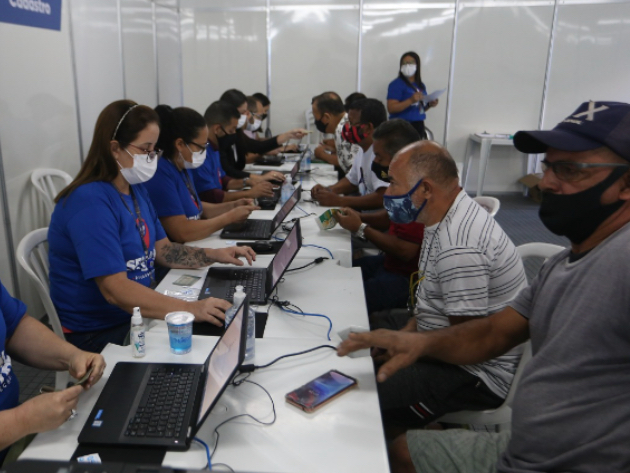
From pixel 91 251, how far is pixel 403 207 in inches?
44.2

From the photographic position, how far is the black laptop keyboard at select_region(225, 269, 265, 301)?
1958 mm

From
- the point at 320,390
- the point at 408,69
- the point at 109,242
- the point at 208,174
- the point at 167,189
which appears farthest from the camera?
the point at 408,69

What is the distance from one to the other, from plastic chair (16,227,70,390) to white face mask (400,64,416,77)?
5.21 metres

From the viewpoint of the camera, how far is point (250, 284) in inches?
80.6

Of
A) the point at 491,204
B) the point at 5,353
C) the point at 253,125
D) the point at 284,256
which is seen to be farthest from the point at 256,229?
the point at 253,125

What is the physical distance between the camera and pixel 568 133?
3.94 feet

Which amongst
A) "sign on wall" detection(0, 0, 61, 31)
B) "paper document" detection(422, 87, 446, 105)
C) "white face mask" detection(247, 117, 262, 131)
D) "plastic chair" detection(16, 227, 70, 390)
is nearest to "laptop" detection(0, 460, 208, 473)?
"plastic chair" detection(16, 227, 70, 390)

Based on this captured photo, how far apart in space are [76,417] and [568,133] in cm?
137

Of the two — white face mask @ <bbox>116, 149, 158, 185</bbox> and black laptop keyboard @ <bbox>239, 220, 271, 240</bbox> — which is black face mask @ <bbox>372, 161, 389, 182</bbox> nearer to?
black laptop keyboard @ <bbox>239, 220, 271, 240</bbox>

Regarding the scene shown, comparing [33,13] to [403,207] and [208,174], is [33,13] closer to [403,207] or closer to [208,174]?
[208,174]

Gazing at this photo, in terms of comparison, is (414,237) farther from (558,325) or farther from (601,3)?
(601,3)

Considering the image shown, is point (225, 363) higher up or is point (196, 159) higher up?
point (196, 159)

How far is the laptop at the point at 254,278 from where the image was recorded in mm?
1932

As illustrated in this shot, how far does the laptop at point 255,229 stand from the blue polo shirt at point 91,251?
73 centimetres
